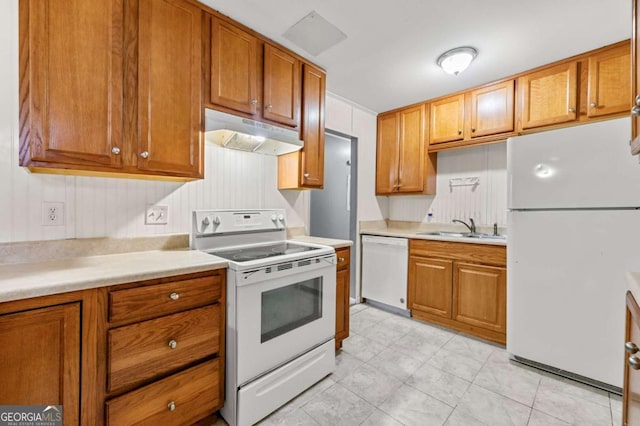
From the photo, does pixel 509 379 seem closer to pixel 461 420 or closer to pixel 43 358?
pixel 461 420

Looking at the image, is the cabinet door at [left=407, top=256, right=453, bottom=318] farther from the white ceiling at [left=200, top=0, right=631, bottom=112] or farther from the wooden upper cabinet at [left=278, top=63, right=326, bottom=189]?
the white ceiling at [left=200, top=0, right=631, bottom=112]

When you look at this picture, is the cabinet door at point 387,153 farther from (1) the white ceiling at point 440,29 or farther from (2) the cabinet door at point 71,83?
(2) the cabinet door at point 71,83

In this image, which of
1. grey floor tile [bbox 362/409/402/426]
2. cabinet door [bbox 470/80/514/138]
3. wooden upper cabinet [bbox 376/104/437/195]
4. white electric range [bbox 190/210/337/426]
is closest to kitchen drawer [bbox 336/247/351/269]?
white electric range [bbox 190/210/337/426]

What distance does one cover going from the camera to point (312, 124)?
2.29m

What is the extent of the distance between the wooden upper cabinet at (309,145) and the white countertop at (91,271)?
3.36 ft

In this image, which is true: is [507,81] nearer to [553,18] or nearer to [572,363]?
[553,18]

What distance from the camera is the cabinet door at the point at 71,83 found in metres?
1.13

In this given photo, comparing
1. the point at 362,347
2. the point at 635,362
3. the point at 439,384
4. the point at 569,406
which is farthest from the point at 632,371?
the point at 362,347

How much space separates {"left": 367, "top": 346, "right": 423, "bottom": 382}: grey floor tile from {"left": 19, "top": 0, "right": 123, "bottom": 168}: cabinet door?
2141mm

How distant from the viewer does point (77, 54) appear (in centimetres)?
122

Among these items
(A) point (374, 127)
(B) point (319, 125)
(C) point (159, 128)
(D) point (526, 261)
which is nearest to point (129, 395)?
(C) point (159, 128)

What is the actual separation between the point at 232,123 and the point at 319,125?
887 mm

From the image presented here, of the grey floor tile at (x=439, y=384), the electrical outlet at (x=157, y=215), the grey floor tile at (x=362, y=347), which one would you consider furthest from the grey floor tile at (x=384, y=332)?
the electrical outlet at (x=157, y=215)

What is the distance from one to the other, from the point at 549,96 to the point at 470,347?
87.2 inches
